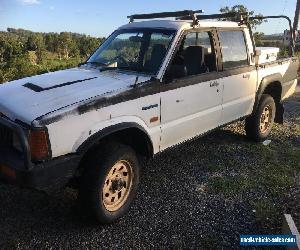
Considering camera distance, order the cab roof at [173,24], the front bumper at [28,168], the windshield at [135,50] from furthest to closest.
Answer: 1. the cab roof at [173,24]
2. the windshield at [135,50]
3. the front bumper at [28,168]

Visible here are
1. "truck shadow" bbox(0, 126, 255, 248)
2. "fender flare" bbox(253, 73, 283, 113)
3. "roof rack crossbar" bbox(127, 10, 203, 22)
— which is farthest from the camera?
"fender flare" bbox(253, 73, 283, 113)

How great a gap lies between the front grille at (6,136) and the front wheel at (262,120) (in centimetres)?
422

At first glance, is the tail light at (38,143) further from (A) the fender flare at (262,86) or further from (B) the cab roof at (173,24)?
(A) the fender flare at (262,86)

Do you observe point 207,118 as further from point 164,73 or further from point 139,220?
point 139,220

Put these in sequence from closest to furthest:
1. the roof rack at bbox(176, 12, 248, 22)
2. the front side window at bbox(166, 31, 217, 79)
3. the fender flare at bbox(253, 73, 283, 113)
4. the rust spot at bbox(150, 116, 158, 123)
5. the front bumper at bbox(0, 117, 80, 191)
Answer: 1. the front bumper at bbox(0, 117, 80, 191)
2. the rust spot at bbox(150, 116, 158, 123)
3. the front side window at bbox(166, 31, 217, 79)
4. the roof rack at bbox(176, 12, 248, 22)
5. the fender flare at bbox(253, 73, 283, 113)

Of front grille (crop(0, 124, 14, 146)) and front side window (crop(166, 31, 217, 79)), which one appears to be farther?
front side window (crop(166, 31, 217, 79))

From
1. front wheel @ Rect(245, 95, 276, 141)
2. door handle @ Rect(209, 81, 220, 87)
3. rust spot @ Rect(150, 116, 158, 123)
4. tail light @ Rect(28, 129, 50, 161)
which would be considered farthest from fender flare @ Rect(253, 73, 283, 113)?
tail light @ Rect(28, 129, 50, 161)

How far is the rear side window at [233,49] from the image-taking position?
5504 mm

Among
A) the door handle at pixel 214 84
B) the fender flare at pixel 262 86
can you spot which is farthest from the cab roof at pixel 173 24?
the fender flare at pixel 262 86

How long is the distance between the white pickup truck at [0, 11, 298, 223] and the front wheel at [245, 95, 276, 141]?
0.15 meters

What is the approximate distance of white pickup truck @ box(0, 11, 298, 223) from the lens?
3.44 meters

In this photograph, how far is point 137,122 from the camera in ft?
13.5

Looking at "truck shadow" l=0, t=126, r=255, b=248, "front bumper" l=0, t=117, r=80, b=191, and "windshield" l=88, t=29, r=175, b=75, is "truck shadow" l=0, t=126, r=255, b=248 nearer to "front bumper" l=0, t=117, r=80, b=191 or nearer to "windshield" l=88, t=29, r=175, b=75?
"front bumper" l=0, t=117, r=80, b=191

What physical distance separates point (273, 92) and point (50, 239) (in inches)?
194
